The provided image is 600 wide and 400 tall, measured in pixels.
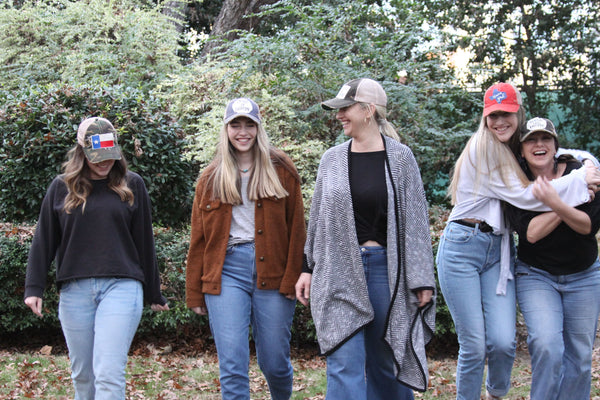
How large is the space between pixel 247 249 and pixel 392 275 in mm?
974

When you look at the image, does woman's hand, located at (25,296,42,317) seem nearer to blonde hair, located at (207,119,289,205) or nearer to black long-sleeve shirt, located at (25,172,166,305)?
black long-sleeve shirt, located at (25,172,166,305)

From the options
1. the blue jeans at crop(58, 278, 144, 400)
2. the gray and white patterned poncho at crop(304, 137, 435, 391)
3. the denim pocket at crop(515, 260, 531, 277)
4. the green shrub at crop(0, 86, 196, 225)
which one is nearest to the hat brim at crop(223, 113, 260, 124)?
the gray and white patterned poncho at crop(304, 137, 435, 391)

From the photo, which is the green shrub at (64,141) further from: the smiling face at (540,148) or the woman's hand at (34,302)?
the smiling face at (540,148)

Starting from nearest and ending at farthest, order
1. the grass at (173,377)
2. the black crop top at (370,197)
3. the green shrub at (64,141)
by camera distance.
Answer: the black crop top at (370,197) → the grass at (173,377) → the green shrub at (64,141)

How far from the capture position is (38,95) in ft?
25.9

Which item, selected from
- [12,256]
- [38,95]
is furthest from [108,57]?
[12,256]

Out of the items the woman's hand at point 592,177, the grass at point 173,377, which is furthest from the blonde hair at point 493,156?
the grass at point 173,377

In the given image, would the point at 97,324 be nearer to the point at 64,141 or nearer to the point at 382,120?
the point at 382,120

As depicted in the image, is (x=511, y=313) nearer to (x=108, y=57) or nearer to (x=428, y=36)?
(x=428, y=36)

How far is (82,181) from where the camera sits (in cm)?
400

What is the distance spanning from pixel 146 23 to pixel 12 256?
20.5 feet

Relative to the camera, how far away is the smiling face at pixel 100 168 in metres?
4.04

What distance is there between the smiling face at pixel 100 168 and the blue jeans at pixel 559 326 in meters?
2.70

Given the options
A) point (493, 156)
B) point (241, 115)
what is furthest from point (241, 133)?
point (493, 156)
